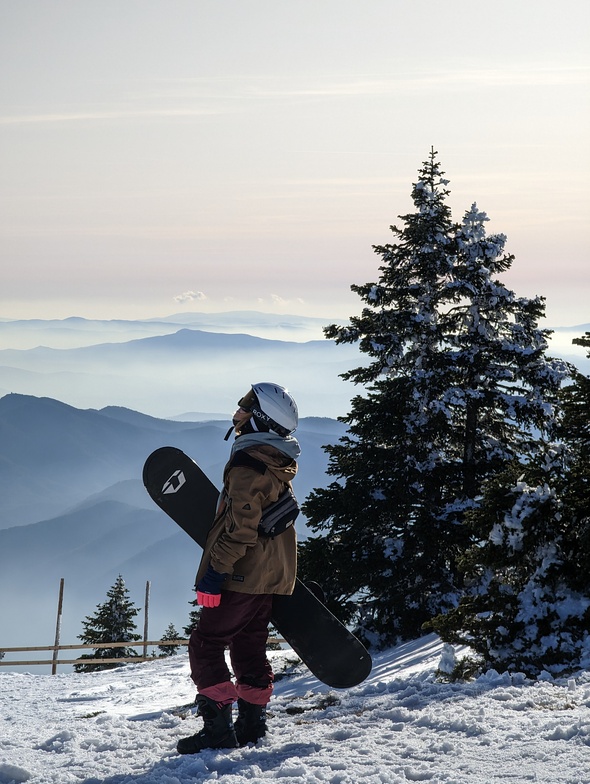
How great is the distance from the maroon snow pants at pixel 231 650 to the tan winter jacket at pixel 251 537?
0.60 feet

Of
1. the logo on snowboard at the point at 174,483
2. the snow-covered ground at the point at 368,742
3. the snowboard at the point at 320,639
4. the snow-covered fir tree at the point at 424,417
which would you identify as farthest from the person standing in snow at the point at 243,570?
the snow-covered fir tree at the point at 424,417

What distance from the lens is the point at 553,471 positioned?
27.2 ft

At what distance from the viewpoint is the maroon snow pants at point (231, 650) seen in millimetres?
5875

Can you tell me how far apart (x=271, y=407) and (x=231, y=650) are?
187 centimetres

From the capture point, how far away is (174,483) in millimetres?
7684

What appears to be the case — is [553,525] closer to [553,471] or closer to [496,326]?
[553,471]

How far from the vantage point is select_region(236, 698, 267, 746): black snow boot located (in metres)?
6.02

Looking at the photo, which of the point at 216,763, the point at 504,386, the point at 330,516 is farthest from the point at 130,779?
the point at 504,386

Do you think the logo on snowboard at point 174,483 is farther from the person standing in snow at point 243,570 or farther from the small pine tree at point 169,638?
the small pine tree at point 169,638

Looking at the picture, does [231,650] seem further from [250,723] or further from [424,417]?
[424,417]

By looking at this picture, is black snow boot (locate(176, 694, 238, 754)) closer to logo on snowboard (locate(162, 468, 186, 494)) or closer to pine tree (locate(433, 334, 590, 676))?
logo on snowboard (locate(162, 468, 186, 494))

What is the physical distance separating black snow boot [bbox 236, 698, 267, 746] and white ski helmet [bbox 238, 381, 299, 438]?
2.06 m

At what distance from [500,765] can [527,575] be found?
3.29 metres

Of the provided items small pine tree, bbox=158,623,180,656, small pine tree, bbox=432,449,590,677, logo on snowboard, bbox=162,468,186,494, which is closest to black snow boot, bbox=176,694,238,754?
logo on snowboard, bbox=162,468,186,494
